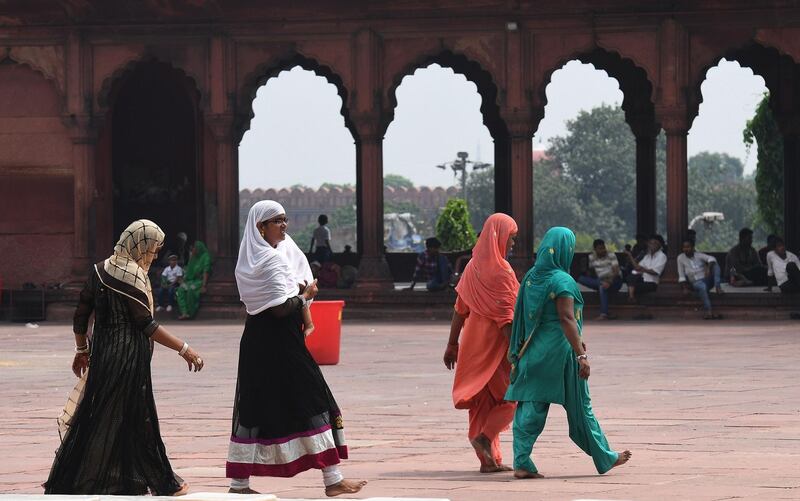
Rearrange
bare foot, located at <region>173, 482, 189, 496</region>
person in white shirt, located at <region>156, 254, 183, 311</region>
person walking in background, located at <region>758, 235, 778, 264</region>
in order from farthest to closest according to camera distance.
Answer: person in white shirt, located at <region>156, 254, 183, 311</region> → person walking in background, located at <region>758, 235, 778, 264</region> → bare foot, located at <region>173, 482, 189, 496</region>

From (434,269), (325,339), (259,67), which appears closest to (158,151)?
(259,67)

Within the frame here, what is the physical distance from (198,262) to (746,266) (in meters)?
7.94

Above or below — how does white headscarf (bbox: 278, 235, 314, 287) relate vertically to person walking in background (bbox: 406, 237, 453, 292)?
above

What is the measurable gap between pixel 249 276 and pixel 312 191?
90.2 metres

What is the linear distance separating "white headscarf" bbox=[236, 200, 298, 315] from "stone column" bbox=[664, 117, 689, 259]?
15.5 m

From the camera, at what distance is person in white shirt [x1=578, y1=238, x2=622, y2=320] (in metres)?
23.0

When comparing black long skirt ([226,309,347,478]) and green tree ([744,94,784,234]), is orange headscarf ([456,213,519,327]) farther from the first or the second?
green tree ([744,94,784,234])

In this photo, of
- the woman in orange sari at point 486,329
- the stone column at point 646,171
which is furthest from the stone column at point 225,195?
the woman in orange sari at point 486,329

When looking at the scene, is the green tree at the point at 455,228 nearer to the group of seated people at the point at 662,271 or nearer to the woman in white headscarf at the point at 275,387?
the group of seated people at the point at 662,271

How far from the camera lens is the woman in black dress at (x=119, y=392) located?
8.13 metres

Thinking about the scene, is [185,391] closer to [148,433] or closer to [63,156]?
[148,433]

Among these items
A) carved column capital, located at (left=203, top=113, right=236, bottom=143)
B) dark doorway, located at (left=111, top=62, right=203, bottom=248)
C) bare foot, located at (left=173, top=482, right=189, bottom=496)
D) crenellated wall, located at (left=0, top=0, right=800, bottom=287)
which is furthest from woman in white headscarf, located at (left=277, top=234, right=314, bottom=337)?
dark doorway, located at (left=111, top=62, right=203, bottom=248)

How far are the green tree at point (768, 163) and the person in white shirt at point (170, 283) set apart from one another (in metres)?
16.9

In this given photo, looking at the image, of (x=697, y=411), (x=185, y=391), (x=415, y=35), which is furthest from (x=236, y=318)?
(x=697, y=411)
